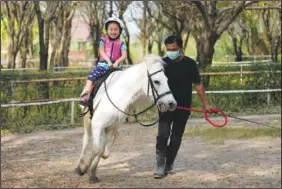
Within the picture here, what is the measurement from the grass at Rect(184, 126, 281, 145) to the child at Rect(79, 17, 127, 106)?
216 inches

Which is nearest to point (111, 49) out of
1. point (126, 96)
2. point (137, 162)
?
point (126, 96)

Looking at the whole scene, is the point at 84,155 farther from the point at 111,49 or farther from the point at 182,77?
the point at 182,77

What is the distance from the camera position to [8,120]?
11016mm

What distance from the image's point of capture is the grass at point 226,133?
10.8 m

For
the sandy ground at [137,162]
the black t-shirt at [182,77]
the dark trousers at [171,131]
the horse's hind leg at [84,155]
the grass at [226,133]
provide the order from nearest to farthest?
the black t-shirt at [182,77] < the dark trousers at [171,131] < the horse's hind leg at [84,155] < the sandy ground at [137,162] < the grass at [226,133]

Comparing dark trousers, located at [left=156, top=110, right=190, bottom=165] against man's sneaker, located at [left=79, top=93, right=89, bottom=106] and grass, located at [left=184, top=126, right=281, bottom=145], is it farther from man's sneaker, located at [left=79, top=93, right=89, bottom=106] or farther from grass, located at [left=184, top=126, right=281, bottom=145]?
grass, located at [left=184, top=126, right=281, bottom=145]

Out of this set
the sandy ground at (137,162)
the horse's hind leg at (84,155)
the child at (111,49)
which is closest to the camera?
the child at (111,49)

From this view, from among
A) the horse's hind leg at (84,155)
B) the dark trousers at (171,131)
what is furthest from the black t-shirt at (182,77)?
the horse's hind leg at (84,155)

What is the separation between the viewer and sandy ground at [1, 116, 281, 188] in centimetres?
705

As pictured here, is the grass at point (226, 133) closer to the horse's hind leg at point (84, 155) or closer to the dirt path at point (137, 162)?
the dirt path at point (137, 162)

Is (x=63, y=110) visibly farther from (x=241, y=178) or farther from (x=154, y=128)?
(x=241, y=178)

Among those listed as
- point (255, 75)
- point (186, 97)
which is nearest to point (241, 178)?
point (186, 97)

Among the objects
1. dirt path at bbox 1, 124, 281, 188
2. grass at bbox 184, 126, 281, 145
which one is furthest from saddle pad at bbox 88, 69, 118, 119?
grass at bbox 184, 126, 281, 145

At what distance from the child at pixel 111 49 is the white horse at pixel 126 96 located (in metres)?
0.13
